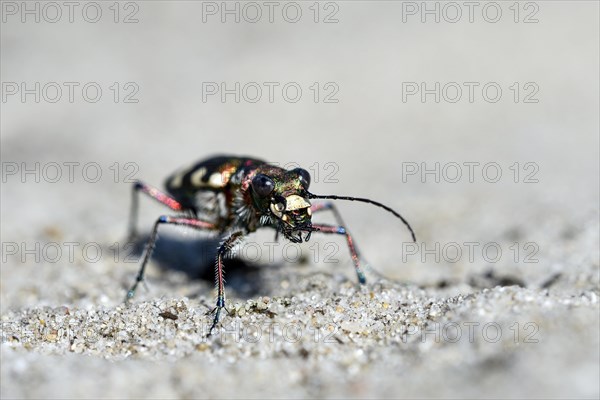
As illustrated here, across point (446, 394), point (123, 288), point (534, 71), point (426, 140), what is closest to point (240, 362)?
point (446, 394)

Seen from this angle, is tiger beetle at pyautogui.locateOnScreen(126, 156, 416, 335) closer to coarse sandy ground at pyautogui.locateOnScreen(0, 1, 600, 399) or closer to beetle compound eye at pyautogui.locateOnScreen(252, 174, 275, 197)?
beetle compound eye at pyautogui.locateOnScreen(252, 174, 275, 197)

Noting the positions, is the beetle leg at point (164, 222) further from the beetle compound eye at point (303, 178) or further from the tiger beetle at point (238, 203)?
the beetle compound eye at point (303, 178)

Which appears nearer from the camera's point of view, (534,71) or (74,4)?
(534,71)

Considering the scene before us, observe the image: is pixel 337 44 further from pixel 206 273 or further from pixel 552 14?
pixel 206 273

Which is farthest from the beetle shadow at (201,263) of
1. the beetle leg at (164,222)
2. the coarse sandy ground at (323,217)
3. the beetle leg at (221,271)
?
the beetle leg at (221,271)

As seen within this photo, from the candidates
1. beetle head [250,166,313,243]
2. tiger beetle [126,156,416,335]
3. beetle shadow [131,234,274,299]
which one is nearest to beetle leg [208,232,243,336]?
tiger beetle [126,156,416,335]

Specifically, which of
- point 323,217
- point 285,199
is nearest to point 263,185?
point 285,199
